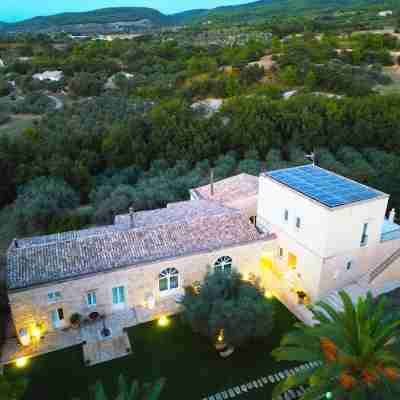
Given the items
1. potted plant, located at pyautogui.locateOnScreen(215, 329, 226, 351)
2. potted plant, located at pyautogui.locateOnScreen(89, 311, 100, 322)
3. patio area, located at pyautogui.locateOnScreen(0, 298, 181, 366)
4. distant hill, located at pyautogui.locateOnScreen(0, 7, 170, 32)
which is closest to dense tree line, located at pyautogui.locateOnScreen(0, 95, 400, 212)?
potted plant, located at pyautogui.locateOnScreen(89, 311, 100, 322)

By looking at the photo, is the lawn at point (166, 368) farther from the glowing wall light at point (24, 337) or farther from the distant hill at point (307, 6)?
the distant hill at point (307, 6)

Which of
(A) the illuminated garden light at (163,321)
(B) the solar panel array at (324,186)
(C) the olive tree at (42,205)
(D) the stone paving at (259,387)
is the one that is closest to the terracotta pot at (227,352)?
(D) the stone paving at (259,387)

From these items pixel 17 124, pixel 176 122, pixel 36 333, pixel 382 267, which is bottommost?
pixel 17 124

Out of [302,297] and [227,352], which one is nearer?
[227,352]

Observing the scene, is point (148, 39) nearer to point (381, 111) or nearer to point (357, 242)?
point (381, 111)

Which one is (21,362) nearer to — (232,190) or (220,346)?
(220,346)

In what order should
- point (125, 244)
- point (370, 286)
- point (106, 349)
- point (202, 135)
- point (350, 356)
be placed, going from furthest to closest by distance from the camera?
point (202, 135), point (370, 286), point (125, 244), point (106, 349), point (350, 356)

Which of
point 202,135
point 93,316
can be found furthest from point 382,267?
point 202,135
